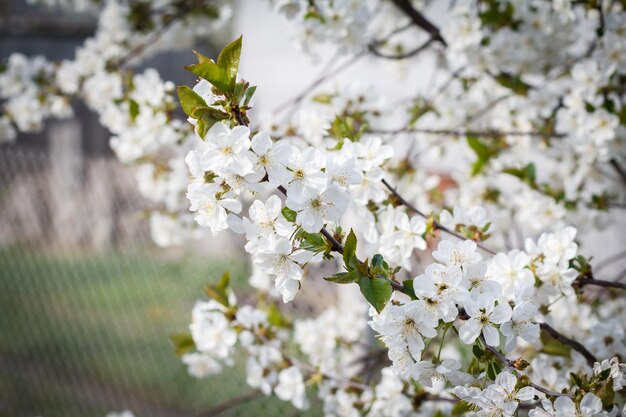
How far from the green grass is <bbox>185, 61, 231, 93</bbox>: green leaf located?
8.25ft

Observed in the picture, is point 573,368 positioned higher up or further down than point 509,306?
further down

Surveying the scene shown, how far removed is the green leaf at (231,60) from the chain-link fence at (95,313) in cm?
245

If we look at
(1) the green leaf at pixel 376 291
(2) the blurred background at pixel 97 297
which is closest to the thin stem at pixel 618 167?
(2) the blurred background at pixel 97 297

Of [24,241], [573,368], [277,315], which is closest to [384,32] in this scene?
[277,315]

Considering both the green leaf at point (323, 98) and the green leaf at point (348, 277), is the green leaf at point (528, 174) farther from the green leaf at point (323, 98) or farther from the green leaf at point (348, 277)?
the green leaf at point (348, 277)

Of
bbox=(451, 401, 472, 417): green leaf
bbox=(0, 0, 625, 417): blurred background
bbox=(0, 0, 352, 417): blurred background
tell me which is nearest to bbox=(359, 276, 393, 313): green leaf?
bbox=(451, 401, 472, 417): green leaf

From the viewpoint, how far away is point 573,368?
150 centimetres

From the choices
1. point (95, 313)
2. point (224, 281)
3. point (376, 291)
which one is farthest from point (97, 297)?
point (376, 291)

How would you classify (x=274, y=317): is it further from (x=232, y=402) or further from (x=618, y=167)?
(x=618, y=167)

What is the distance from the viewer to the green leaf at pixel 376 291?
0.98 meters

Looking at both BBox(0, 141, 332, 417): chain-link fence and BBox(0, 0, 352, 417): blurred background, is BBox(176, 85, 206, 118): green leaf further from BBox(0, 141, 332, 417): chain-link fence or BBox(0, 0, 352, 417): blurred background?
BBox(0, 141, 332, 417): chain-link fence

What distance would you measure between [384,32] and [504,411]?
2.13 m

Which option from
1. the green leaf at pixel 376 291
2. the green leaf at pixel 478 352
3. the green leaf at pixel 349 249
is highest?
the green leaf at pixel 349 249

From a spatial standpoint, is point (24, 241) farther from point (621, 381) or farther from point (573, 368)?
point (621, 381)
